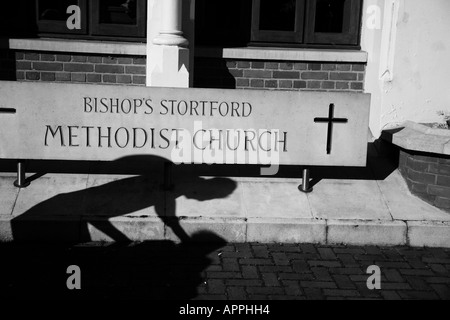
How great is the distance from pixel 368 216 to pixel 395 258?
0.51 meters

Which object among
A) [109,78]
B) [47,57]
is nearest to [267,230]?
[109,78]

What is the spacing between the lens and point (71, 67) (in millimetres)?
6750

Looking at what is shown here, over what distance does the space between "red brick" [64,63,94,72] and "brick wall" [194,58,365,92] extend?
1252mm

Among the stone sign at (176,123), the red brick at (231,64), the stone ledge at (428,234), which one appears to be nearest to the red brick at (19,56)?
the stone sign at (176,123)

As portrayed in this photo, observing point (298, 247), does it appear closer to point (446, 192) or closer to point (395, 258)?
point (395, 258)

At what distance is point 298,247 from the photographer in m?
5.13

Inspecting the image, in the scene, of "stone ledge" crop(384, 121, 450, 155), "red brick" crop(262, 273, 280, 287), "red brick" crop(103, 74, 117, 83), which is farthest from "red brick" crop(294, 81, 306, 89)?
"red brick" crop(262, 273, 280, 287)

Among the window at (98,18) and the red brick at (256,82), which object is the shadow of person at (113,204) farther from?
the window at (98,18)

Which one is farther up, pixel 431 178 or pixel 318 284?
pixel 431 178

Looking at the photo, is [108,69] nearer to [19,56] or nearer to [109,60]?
→ [109,60]

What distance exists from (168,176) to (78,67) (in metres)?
2.15

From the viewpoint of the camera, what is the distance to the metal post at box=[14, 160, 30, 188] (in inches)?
209

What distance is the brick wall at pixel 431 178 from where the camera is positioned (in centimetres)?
552
